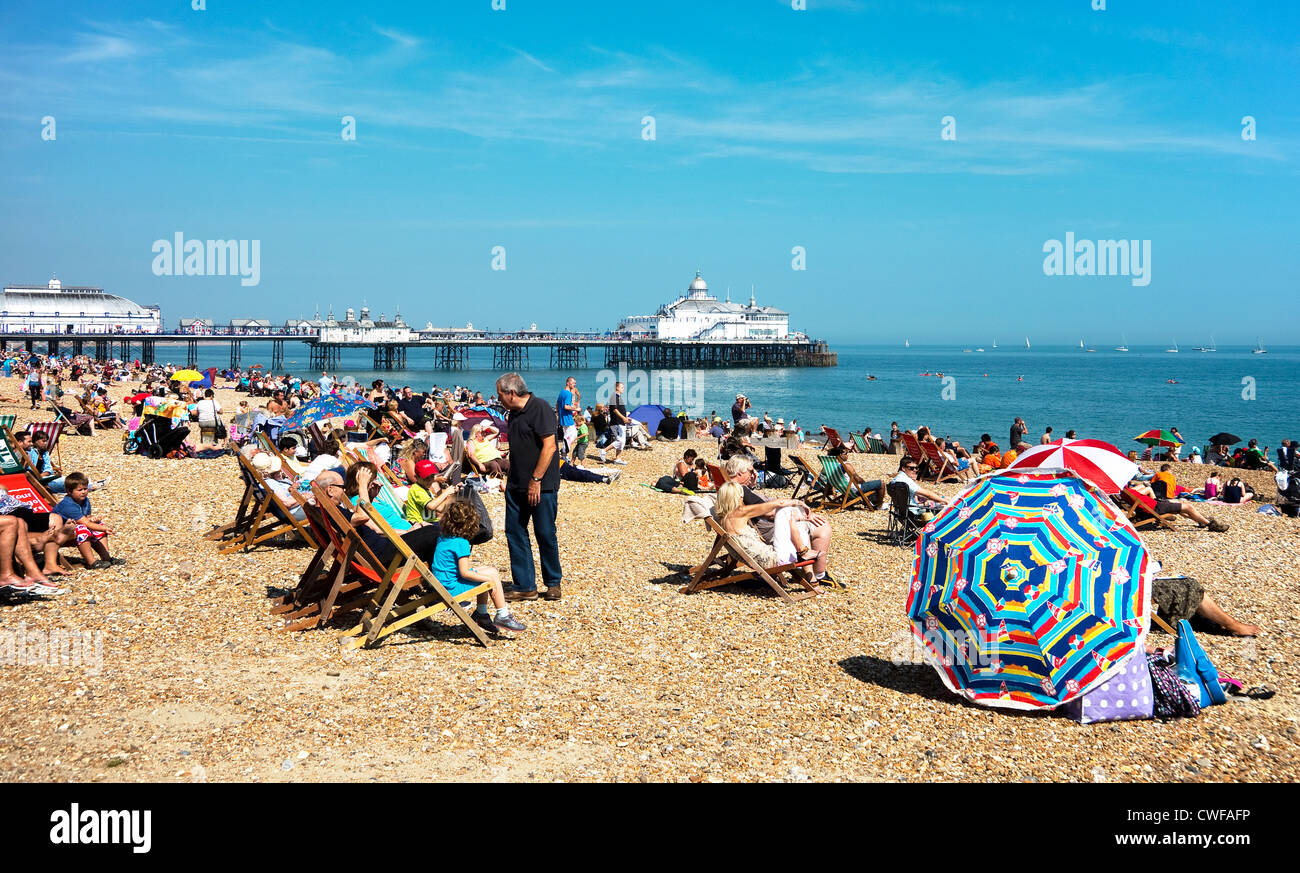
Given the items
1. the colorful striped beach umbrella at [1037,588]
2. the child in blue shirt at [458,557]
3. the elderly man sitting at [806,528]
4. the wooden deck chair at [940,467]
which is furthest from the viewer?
the wooden deck chair at [940,467]

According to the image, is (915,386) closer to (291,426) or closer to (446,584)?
(291,426)

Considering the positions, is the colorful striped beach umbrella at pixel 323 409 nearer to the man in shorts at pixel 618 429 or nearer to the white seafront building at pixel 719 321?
the man in shorts at pixel 618 429

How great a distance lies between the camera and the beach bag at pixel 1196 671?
176 inches

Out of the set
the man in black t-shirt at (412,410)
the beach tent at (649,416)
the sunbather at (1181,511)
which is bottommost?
the sunbather at (1181,511)

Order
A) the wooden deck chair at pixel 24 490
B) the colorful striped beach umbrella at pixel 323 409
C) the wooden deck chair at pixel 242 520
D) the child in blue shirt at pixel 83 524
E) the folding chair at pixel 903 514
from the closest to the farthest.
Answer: the wooden deck chair at pixel 24 490 → the child in blue shirt at pixel 83 524 → the wooden deck chair at pixel 242 520 → the folding chair at pixel 903 514 → the colorful striped beach umbrella at pixel 323 409

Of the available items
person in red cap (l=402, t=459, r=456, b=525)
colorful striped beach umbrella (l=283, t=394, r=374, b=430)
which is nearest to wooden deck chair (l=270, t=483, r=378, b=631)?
person in red cap (l=402, t=459, r=456, b=525)

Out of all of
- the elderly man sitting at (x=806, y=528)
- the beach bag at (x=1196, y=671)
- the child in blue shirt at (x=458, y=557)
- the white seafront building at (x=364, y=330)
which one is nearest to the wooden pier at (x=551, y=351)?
the white seafront building at (x=364, y=330)

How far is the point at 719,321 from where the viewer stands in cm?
11781

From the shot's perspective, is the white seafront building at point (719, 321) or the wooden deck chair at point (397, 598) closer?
the wooden deck chair at point (397, 598)

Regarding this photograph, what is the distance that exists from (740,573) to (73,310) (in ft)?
328

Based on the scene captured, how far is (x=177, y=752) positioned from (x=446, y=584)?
5.80 ft

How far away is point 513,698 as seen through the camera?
439 centimetres

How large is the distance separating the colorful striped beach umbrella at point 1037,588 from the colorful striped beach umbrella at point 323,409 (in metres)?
9.62
